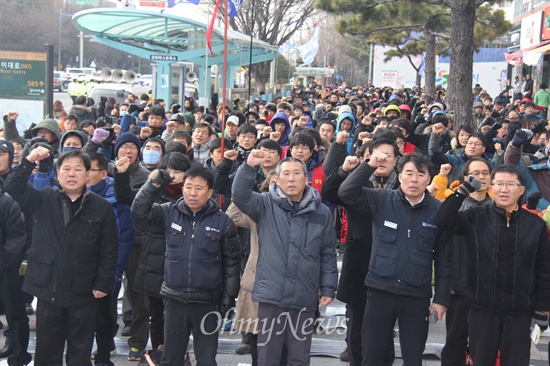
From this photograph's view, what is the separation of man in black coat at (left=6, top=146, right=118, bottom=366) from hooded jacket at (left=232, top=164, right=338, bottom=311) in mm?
1055

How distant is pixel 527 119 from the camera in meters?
15.8

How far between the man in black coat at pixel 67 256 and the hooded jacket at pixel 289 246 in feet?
3.46

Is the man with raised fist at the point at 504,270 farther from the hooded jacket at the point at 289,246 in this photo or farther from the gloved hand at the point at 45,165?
the gloved hand at the point at 45,165

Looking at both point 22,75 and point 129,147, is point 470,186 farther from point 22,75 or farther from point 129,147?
point 22,75

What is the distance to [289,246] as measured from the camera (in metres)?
4.80

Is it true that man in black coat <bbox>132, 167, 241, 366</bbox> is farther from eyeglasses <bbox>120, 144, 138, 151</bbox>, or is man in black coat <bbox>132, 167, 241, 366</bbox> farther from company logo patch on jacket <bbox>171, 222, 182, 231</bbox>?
eyeglasses <bbox>120, 144, 138, 151</bbox>

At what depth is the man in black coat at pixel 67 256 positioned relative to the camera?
16.6 feet

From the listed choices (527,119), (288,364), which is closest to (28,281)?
(288,364)

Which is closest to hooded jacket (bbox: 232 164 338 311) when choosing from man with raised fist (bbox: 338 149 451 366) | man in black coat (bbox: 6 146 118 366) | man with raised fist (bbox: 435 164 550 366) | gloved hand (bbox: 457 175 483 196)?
man with raised fist (bbox: 338 149 451 366)

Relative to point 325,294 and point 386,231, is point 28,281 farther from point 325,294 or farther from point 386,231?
point 386,231

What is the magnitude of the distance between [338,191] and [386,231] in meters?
0.42

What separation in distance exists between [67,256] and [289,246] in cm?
155

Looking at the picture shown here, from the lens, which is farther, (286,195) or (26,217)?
(26,217)

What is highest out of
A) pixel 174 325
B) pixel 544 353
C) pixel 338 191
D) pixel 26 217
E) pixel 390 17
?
pixel 390 17
